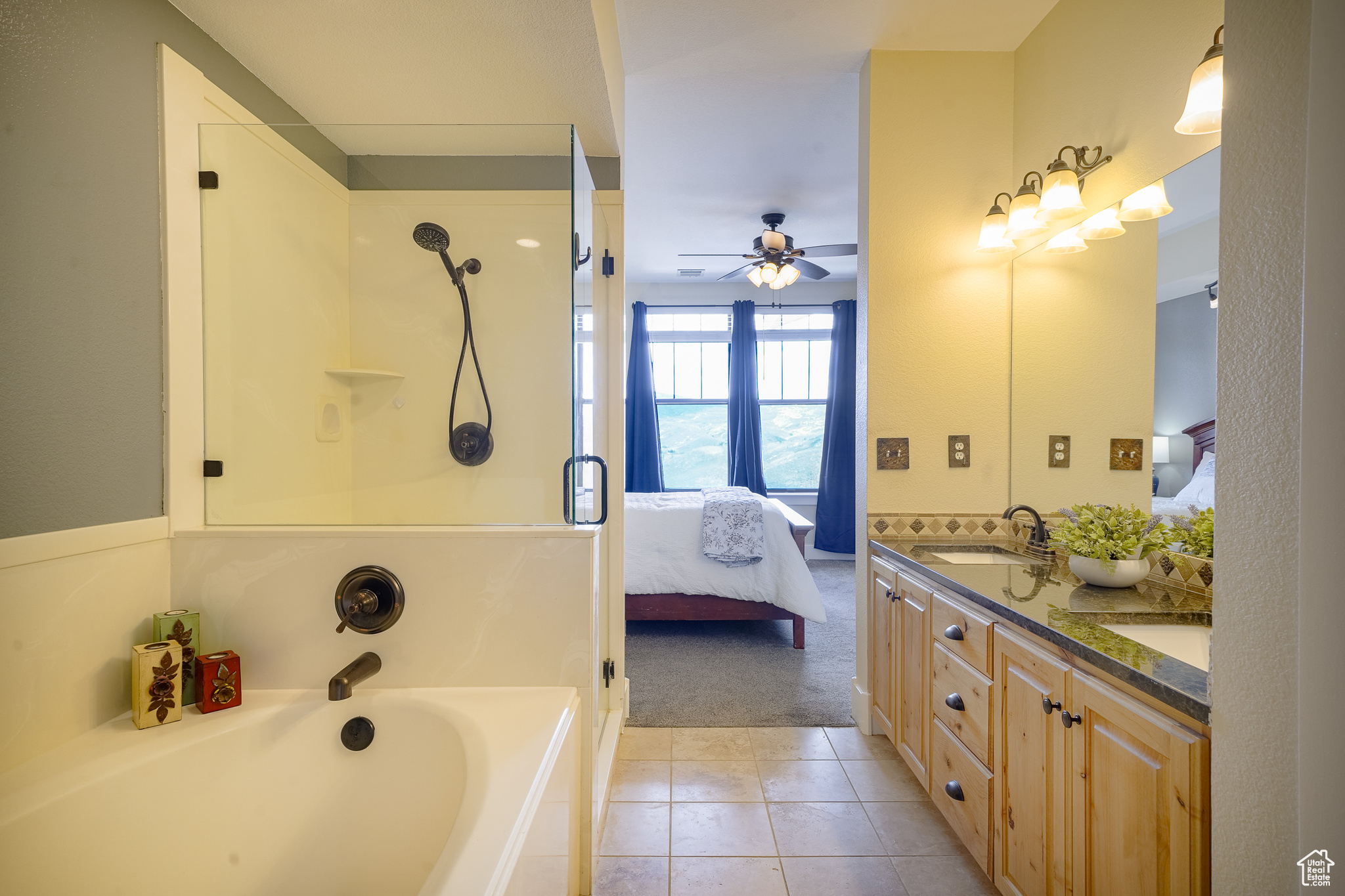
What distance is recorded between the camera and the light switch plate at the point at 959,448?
2424 mm

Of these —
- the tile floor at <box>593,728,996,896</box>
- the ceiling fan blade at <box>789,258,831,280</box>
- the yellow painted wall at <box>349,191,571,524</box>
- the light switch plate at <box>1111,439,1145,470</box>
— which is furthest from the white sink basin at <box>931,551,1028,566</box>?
the ceiling fan blade at <box>789,258,831,280</box>

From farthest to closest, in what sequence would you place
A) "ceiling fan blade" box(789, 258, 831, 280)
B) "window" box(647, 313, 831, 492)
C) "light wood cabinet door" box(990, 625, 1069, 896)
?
"window" box(647, 313, 831, 492)
"ceiling fan blade" box(789, 258, 831, 280)
"light wood cabinet door" box(990, 625, 1069, 896)

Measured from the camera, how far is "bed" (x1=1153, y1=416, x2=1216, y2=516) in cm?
148

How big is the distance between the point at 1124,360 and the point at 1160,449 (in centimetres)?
31

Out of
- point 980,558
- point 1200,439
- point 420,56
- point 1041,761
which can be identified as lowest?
point 1041,761

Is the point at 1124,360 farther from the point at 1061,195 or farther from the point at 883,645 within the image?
the point at 883,645

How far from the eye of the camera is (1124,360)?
1809 millimetres

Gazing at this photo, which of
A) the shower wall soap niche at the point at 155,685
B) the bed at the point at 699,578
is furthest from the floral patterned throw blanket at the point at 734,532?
the shower wall soap niche at the point at 155,685

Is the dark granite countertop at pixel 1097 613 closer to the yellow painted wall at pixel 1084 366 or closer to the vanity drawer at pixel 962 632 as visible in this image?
the vanity drawer at pixel 962 632

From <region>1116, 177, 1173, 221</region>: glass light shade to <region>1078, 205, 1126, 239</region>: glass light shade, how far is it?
0.03m

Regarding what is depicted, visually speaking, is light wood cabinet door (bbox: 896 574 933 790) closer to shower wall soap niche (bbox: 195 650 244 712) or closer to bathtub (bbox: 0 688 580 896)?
bathtub (bbox: 0 688 580 896)

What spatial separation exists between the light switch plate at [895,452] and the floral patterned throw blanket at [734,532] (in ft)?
3.99

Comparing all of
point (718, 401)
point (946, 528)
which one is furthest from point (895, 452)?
point (718, 401)

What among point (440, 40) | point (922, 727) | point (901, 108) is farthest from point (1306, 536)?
point (901, 108)
